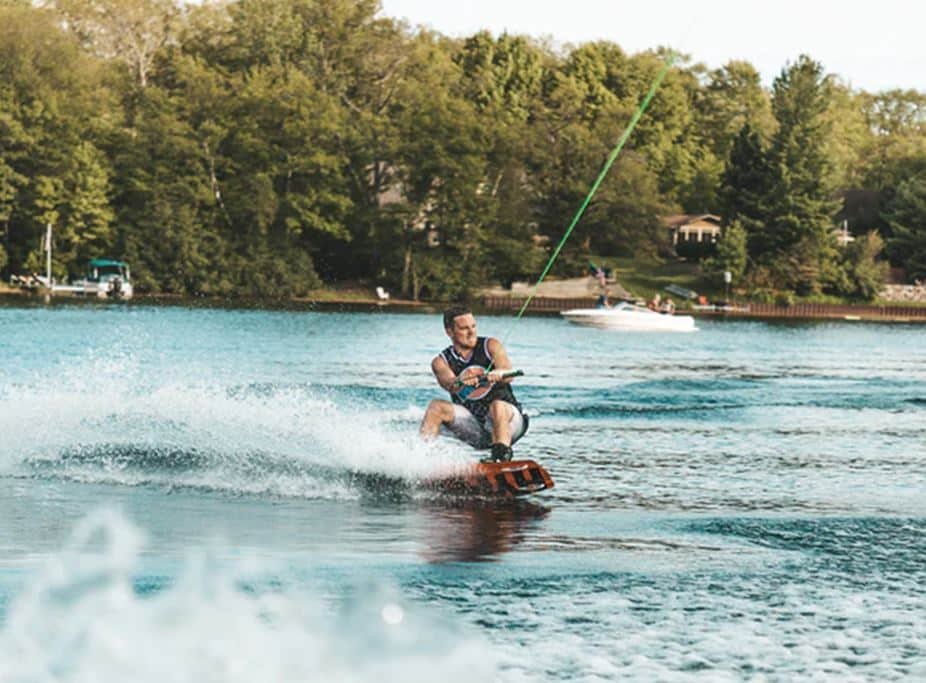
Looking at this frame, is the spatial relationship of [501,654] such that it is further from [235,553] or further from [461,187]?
[461,187]

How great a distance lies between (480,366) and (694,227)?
8828cm

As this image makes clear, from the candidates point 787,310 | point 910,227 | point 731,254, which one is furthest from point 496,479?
point 910,227

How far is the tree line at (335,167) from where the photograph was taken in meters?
82.2

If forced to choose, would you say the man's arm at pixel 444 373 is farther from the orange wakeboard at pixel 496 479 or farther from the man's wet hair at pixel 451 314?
the orange wakeboard at pixel 496 479

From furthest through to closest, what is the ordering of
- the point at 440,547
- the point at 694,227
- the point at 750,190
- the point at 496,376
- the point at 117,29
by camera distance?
the point at 694,227 → the point at 117,29 → the point at 750,190 → the point at 496,376 → the point at 440,547

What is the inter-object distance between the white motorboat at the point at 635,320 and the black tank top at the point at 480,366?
4587 cm

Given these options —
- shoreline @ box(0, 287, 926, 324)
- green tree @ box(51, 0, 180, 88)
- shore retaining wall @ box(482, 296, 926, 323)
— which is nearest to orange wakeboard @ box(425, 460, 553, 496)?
shoreline @ box(0, 287, 926, 324)

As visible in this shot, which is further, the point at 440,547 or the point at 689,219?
the point at 689,219

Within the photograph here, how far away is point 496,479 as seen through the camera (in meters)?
13.1

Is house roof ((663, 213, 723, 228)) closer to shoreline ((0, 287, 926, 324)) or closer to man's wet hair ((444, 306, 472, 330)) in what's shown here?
shoreline ((0, 287, 926, 324))

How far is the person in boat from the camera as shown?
13156 mm

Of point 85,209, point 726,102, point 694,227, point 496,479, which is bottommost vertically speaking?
point 496,479

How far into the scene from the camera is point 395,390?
27656 mm

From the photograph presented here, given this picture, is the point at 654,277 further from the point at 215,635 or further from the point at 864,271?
the point at 215,635
